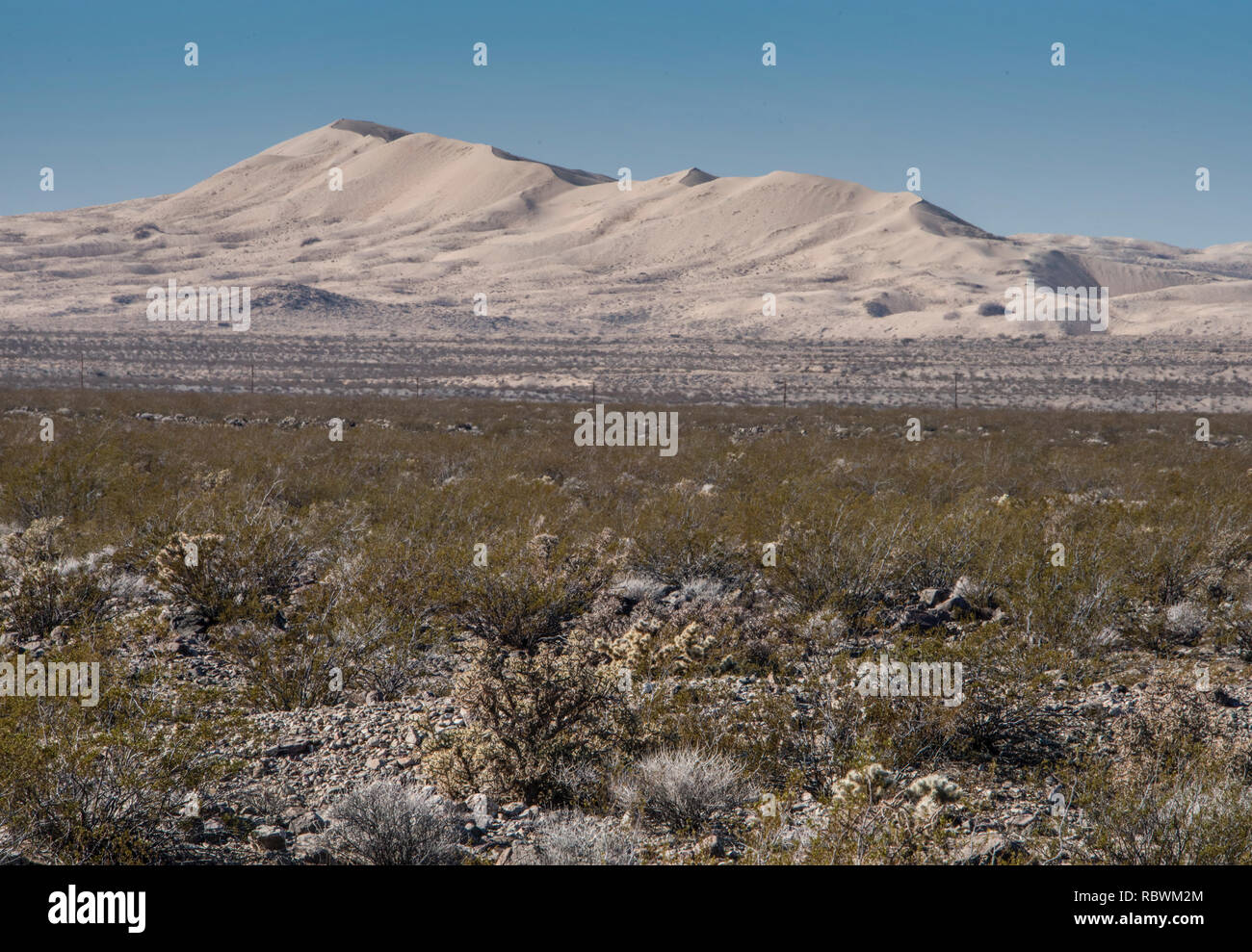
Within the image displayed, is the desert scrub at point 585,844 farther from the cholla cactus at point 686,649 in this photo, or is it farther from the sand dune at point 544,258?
the sand dune at point 544,258

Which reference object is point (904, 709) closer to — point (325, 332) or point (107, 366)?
point (107, 366)

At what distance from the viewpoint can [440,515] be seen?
36.4 ft

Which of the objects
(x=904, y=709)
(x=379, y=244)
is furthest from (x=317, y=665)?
(x=379, y=244)

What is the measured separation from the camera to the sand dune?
89.6 meters

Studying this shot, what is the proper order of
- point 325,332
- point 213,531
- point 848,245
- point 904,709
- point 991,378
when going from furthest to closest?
point 848,245 → point 325,332 → point 991,378 → point 213,531 → point 904,709

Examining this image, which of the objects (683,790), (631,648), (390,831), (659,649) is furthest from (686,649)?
(390,831)

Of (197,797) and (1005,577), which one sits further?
(1005,577)

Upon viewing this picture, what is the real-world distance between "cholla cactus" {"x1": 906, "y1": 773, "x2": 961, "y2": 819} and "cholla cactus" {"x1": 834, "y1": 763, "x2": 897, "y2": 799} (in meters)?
0.14

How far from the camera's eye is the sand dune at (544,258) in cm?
8956

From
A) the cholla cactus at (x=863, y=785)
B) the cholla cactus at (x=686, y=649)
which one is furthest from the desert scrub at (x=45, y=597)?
the cholla cactus at (x=863, y=785)

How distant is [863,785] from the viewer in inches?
176

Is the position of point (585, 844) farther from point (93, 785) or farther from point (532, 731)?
point (93, 785)

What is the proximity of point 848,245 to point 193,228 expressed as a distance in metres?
94.5

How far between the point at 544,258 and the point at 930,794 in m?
120
